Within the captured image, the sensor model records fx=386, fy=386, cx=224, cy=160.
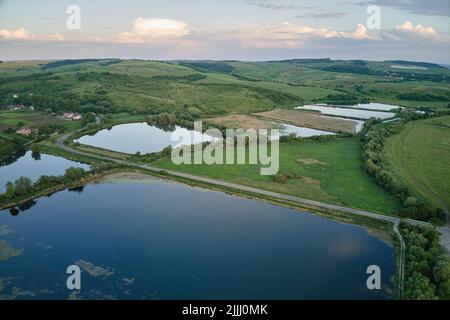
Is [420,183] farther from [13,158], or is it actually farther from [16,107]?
[16,107]

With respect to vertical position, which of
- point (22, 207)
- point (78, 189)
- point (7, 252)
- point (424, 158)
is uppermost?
point (424, 158)

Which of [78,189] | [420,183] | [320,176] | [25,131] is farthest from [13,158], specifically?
[420,183]

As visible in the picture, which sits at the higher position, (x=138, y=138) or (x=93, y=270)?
(x=138, y=138)

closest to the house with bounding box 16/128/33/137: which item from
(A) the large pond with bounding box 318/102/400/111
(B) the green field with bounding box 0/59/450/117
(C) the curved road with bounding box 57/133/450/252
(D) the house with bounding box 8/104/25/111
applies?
(C) the curved road with bounding box 57/133/450/252

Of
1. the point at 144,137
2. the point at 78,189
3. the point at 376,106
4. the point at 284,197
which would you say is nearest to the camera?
the point at 284,197

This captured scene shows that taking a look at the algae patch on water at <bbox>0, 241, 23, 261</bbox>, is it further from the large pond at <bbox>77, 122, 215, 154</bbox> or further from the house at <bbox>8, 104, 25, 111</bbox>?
the house at <bbox>8, 104, 25, 111</bbox>

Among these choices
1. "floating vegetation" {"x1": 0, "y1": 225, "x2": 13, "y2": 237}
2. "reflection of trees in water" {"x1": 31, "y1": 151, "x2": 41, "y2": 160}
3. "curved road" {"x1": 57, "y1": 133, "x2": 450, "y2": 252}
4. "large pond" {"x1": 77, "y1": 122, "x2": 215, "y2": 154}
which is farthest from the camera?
"large pond" {"x1": 77, "y1": 122, "x2": 215, "y2": 154}

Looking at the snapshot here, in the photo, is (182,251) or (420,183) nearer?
(182,251)
